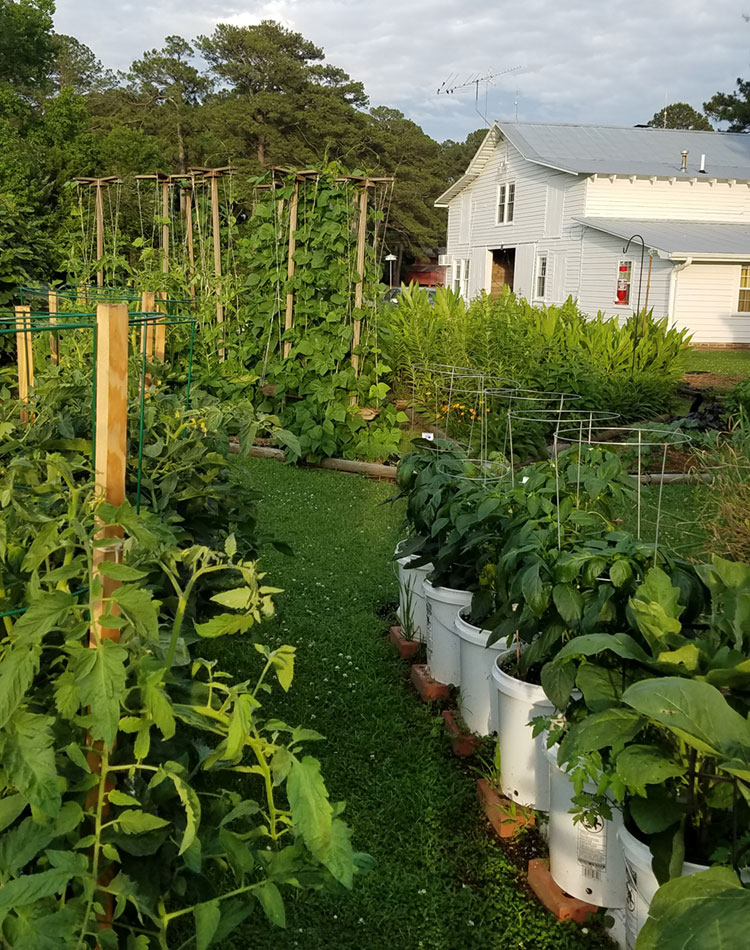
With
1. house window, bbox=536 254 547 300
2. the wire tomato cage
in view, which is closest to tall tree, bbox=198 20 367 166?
house window, bbox=536 254 547 300

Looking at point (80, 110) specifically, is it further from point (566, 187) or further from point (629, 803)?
point (629, 803)

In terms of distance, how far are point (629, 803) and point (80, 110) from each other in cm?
2367

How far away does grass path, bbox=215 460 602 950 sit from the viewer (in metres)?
Answer: 2.55

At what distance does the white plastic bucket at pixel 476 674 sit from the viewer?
3291mm

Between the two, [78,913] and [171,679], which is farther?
[171,679]

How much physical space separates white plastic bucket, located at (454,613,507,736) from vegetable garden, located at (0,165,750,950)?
1 cm

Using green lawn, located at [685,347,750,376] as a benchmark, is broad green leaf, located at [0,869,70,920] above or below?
below

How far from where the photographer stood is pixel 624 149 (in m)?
25.9

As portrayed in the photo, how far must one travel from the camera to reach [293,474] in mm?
7801

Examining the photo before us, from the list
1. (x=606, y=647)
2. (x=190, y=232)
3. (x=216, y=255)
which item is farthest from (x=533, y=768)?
(x=190, y=232)

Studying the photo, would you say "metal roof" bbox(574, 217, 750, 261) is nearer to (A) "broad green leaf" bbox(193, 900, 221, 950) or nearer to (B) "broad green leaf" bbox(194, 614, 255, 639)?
(B) "broad green leaf" bbox(194, 614, 255, 639)

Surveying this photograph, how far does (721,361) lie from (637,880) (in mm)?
17796

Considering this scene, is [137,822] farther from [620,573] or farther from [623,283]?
[623,283]

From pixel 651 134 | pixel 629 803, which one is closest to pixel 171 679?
pixel 629 803
